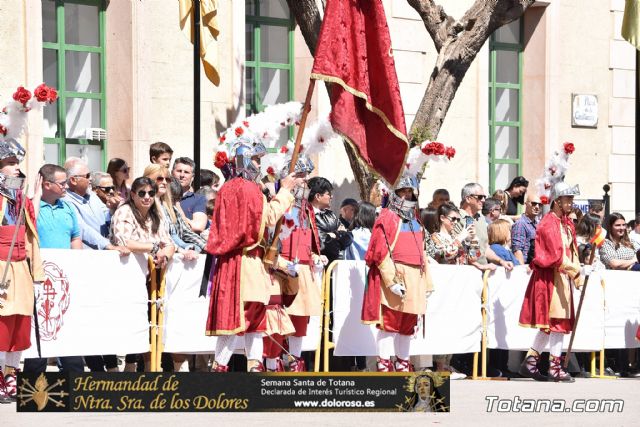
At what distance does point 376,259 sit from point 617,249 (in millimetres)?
4282

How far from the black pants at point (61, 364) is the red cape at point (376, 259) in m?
2.47

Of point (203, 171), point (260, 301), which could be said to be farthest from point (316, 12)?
point (260, 301)

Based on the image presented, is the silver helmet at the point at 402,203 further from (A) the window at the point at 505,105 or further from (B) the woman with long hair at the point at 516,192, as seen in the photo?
(A) the window at the point at 505,105

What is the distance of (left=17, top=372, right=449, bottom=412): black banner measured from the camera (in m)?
9.98

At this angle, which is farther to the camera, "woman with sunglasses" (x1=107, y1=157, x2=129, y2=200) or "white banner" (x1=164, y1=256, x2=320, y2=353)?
"woman with sunglasses" (x1=107, y1=157, x2=129, y2=200)

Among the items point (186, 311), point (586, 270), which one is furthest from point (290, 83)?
point (186, 311)

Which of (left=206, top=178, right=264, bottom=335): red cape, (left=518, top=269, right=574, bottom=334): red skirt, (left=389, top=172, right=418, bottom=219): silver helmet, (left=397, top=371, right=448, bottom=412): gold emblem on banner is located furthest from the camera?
(left=518, top=269, right=574, bottom=334): red skirt

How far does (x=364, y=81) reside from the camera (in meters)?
11.4

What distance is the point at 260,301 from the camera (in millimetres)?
11852

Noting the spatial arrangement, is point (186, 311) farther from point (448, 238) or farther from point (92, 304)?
point (448, 238)

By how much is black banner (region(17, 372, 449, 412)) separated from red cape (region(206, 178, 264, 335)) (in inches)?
63.6

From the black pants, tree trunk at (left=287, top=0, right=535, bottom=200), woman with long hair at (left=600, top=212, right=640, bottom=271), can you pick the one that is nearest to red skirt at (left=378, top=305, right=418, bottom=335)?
the black pants

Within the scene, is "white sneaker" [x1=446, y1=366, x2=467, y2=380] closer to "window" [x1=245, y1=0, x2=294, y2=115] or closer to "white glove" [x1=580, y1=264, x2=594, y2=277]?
"white glove" [x1=580, y1=264, x2=594, y2=277]

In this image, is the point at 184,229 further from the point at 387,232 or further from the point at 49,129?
the point at 49,129
